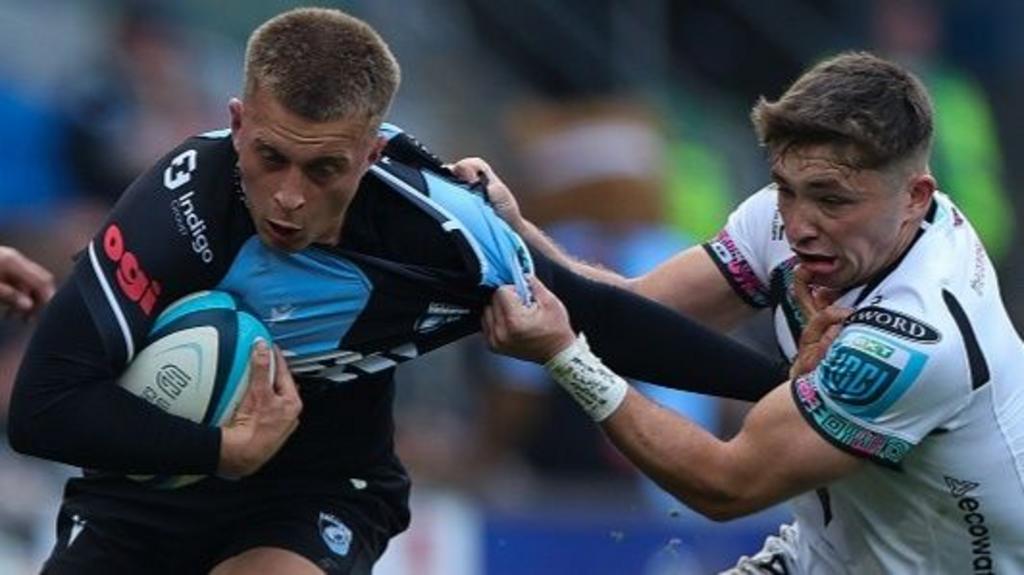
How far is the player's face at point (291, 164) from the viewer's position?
245 inches

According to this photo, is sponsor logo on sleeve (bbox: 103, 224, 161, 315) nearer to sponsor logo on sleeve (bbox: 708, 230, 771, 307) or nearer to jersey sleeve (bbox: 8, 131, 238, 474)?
jersey sleeve (bbox: 8, 131, 238, 474)

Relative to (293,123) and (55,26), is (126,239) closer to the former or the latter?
(293,123)

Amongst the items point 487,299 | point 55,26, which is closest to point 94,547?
point 487,299

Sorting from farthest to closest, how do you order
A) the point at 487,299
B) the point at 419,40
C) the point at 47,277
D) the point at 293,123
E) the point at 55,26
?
the point at 419,40, the point at 55,26, the point at 47,277, the point at 487,299, the point at 293,123

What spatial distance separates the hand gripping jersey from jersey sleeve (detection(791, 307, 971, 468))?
850 millimetres

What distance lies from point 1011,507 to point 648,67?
7.20 meters

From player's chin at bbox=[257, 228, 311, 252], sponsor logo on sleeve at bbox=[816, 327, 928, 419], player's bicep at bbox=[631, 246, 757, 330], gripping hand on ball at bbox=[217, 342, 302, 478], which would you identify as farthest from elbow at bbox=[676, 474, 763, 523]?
player's chin at bbox=[257, 228, 311, 252]

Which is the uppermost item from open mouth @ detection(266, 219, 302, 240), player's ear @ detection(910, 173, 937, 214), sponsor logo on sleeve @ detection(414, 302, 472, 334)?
player's ear @ detection(910, 173, 937, 214)

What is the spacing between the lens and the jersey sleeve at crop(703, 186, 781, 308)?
7.37 m

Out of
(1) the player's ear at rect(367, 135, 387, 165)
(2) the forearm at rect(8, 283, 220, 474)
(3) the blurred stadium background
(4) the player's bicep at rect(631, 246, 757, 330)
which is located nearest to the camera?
(2) the forearm at rect(8, 283, 220, 474)

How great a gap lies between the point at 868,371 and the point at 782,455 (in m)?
0.34

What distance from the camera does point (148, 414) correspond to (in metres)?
6.22

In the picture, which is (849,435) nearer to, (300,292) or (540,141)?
(300,292)

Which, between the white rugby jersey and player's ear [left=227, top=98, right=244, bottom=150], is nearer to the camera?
player's ear [left=227, top=98, right=244, bottom=150]
